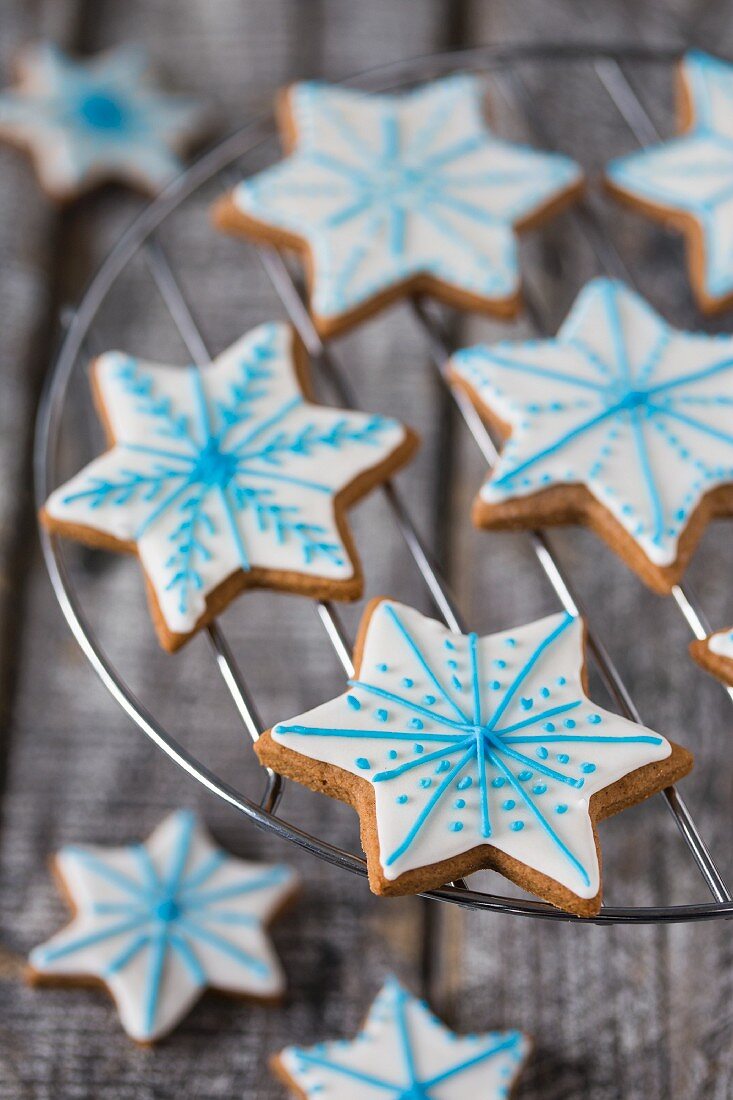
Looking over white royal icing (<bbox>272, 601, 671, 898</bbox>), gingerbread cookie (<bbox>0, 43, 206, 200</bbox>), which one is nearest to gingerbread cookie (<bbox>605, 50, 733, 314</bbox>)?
white royal icing (<bbox>272, 601, 671, 898</bbox>)

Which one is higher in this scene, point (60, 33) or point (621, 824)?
point (60, 33)

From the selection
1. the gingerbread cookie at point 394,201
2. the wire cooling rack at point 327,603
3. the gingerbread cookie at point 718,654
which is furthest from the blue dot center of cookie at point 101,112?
the gingerbread cookie at point 718,654

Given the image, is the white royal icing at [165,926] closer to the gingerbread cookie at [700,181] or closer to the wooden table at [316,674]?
the wooden table at [316,674]

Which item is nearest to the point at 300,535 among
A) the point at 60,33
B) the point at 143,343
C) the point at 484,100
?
the point at 484,100

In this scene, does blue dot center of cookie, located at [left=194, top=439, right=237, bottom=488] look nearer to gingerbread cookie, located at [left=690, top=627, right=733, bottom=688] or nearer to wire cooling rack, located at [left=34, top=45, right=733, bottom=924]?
wire cooling rack, located at [left=34, top=45, right=733, bottom=924]

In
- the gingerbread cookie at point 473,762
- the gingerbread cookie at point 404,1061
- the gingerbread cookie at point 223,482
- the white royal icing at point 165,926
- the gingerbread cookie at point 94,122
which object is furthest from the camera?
the gingerbread cookie at point 94,122

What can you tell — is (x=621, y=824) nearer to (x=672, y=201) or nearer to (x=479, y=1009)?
(x=479, y=1009)

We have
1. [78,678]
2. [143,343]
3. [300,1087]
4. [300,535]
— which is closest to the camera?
[300,535]

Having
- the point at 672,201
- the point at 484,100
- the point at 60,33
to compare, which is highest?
the point at 60,33
